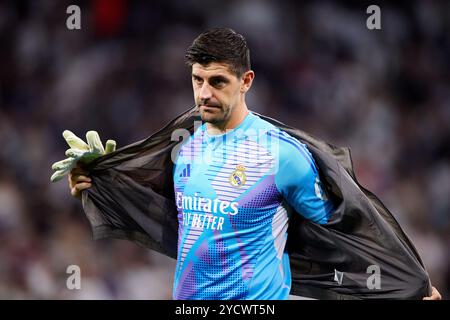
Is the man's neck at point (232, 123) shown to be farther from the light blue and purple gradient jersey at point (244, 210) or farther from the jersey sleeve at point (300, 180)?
the jersey sleeve at point (300, 180)

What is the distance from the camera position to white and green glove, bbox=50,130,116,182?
437 centimetres

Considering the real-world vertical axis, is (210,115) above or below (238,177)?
above

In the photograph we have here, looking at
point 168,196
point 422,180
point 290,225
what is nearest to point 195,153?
point 168,196

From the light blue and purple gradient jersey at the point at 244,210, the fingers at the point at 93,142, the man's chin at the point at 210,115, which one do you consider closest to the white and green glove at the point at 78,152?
the fingers at the point at 93,142

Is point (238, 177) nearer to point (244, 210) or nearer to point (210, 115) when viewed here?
point (244, 210)

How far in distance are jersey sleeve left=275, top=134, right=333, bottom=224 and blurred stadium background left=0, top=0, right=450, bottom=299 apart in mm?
3956

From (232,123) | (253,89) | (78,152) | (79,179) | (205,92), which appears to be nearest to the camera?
(205,92)

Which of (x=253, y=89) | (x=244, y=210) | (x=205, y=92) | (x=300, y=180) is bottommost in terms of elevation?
(x=244, y=210)

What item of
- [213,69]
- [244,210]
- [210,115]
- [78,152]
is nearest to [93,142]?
[78,152]

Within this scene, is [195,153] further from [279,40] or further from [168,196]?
[279,40]

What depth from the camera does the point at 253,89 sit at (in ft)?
30.0

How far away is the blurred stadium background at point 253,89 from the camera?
8.41 metres

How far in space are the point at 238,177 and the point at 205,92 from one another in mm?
489

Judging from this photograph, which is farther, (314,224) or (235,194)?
(314,224)
